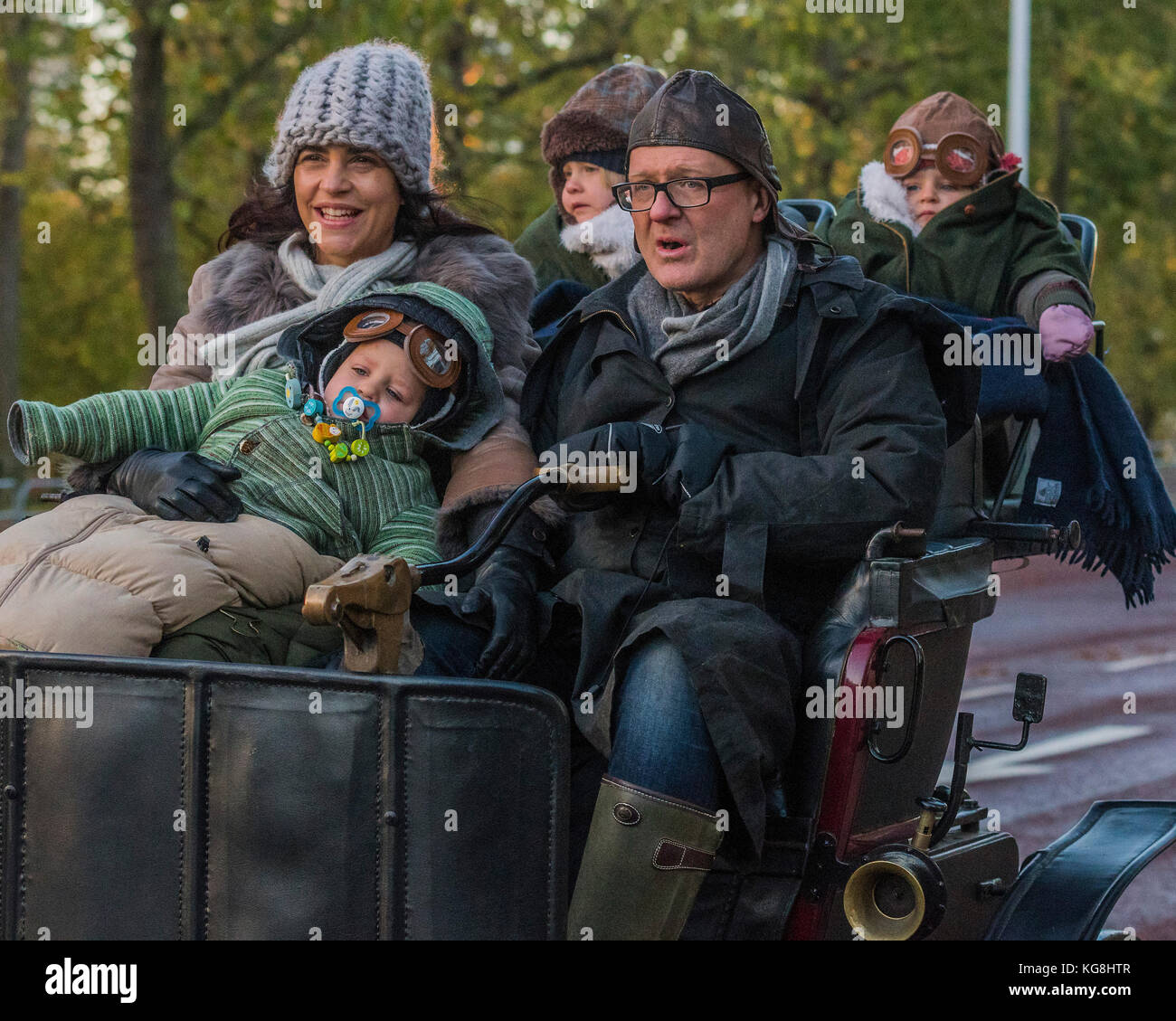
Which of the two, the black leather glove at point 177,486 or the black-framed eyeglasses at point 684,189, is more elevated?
the black-framed eyeglasses at point 684,189

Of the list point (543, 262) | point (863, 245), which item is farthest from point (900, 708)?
point (543, 262)

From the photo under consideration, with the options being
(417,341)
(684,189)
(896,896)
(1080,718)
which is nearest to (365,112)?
(417,341)

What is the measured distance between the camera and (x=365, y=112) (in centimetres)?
403

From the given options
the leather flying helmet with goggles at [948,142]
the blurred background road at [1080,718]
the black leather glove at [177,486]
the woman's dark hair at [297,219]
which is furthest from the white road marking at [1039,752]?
the black leather glove at [177,486]

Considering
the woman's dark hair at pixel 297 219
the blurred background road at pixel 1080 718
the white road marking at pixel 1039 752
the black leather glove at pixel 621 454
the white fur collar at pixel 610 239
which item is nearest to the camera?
the black leather glove at pixel 621 454

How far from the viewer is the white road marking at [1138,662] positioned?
1104 cm

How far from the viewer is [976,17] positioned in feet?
63.7

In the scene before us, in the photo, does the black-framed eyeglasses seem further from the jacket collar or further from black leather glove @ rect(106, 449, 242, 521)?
the jacket collar

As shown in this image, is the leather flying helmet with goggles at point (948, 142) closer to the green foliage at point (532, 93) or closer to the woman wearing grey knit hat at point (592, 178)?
the woman wearing grey knit hat at point (592, 178)

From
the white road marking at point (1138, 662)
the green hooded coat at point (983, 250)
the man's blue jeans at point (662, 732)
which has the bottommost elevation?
the white road marking at point (1138, 662)

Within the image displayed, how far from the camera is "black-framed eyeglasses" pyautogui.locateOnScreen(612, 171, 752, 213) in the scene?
331 cm

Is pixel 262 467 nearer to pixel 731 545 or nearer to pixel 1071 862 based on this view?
pixel 731 545

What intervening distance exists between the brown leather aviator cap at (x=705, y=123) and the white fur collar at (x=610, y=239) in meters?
1.86
